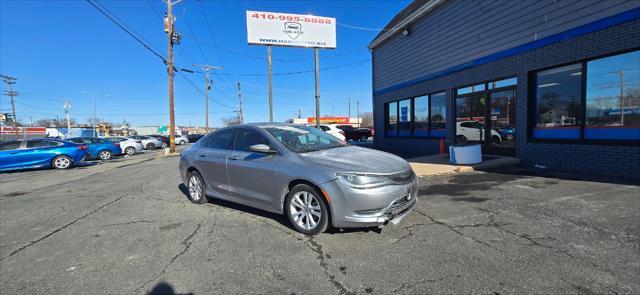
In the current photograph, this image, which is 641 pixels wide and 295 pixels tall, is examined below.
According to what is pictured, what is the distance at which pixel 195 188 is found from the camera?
5535mm

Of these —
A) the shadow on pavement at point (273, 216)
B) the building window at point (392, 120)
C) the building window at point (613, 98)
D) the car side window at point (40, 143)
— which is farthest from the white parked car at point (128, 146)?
the building window at point (613, 98)

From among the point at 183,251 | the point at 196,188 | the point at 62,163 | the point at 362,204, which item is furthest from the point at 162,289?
the point at 62,163

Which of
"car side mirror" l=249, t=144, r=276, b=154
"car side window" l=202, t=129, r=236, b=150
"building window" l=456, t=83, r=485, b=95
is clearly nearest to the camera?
"car side mirror" l=249, t=144, r=276, b=154

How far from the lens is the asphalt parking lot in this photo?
265cm

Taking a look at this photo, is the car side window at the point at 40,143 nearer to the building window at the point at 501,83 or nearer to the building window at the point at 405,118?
the building window at the point at 405,118

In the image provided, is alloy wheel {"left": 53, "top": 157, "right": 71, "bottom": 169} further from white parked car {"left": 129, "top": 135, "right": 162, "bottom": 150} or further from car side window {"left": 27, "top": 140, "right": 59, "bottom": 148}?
white parked car {"left": 129, "top": 135, "right": 162, "bottom": 150}

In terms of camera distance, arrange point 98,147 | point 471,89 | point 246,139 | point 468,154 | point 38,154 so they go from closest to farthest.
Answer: point 246,139 → point 468,154 → point 471,89 → point 38,154 → point 98,147

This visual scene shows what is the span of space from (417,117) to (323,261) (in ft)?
39.0

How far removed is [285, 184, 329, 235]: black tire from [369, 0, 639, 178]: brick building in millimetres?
7206

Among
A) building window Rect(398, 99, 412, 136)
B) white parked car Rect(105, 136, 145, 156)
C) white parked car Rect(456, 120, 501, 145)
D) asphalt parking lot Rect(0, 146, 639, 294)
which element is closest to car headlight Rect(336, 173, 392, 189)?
asphalt parking lot Rect(0, 146, 639, 294)

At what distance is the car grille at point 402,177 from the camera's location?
3.52 metres

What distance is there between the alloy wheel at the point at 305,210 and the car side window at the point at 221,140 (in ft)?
5.66

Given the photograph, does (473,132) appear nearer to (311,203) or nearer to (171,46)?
(311,203)

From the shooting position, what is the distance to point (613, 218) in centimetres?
399
